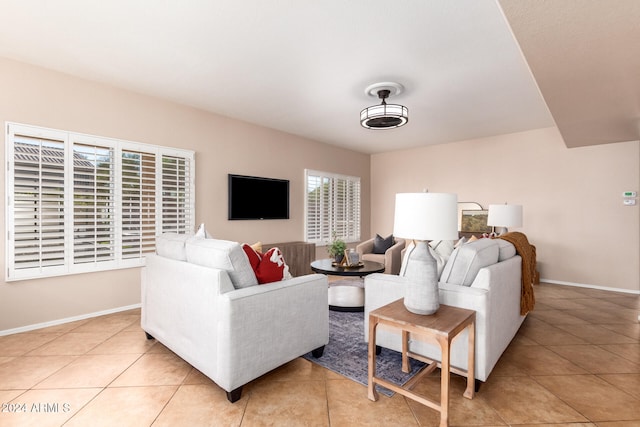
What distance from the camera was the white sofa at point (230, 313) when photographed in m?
1.85

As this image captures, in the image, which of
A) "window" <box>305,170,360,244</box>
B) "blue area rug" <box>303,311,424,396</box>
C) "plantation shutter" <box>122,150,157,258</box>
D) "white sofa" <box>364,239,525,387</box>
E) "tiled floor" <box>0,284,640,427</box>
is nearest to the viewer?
"tiled floor" <box>0,284,640,427</box>

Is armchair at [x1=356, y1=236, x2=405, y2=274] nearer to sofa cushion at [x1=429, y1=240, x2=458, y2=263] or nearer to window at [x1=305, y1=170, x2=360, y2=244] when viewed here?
window at [x1=305, y1=170, x2=360, y2=244]

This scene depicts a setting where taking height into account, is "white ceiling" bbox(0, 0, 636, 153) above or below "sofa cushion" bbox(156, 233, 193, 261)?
above

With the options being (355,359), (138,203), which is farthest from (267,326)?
(138,203)

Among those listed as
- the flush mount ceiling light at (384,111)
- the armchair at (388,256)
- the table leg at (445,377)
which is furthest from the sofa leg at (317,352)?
the flush mount ceiling light at (384,111)

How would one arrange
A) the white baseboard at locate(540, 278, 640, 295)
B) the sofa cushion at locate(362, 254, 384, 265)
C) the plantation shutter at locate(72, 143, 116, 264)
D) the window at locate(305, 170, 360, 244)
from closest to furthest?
the plantation shutter at locate(72, 143, 116, 264) → the white baseboard at locate(540, 278, 640, 295) → the sofa cushion at locate(362, 254, 384, 265) → the window at locate(305, 170, 360, 244)

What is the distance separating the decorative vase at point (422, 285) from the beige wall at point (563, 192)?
179 inches

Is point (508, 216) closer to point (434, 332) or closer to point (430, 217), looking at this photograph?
point (430, 217)

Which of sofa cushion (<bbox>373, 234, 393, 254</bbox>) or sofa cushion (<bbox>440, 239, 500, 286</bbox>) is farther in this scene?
sofa cushion (<bbox>373, 234, 393, 254</bbox>)

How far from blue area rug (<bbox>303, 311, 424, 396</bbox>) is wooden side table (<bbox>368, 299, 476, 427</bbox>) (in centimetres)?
22

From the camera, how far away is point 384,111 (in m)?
3.37

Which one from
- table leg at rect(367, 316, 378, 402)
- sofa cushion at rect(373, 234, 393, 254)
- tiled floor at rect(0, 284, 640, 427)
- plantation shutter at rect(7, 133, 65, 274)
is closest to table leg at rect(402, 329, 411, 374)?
tiled floor at rect(0, 284, 640, 427)

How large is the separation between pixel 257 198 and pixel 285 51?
2687 mm

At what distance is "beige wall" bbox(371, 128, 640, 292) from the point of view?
4.58 metres
